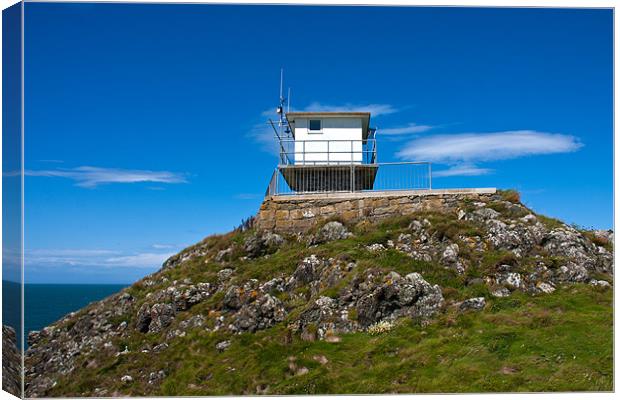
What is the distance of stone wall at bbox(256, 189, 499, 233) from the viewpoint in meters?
22.6

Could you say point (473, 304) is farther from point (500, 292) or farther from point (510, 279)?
point (510, 279)

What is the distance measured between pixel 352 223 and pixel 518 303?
7.54 metres

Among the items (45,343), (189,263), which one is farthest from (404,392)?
(45,343)

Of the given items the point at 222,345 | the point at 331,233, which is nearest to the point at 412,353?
the point at 222,345

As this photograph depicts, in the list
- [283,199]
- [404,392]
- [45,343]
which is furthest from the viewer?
[283,199]

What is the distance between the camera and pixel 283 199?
23.6 m

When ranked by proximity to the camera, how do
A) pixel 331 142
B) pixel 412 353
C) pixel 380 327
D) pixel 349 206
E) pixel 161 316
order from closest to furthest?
pixel 412 353, pixel 380 327, pixel 161 316, pixel 349 206, pixel 331 142

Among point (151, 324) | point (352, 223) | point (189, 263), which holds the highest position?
point (352, 223)

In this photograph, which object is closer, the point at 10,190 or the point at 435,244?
the point at 10,190

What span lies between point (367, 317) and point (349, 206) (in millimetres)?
7072

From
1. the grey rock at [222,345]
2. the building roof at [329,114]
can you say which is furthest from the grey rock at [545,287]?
the building roof at [329,114]

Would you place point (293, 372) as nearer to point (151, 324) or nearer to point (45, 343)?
point (151, 324)

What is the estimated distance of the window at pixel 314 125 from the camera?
26750 mm

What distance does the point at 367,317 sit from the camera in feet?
55.3
